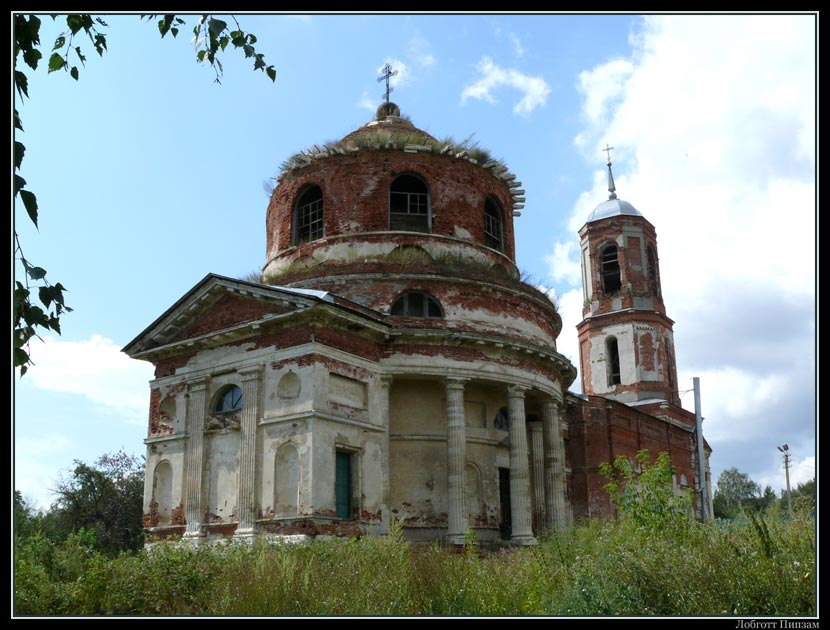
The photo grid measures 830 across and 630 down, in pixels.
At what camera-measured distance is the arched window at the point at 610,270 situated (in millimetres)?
37000

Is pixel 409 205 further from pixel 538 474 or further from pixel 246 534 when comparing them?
pixel 246 534

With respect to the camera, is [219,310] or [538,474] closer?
[219,310]

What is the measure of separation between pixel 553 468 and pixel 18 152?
18.3 m

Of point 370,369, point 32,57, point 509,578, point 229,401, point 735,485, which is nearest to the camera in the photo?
point 32,57

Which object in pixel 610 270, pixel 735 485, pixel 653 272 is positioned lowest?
pixel 735 485

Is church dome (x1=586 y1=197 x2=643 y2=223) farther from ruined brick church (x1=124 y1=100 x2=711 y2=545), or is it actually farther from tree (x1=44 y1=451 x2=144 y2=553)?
tree (x1=44 y1=451 x2=144 y2=553)

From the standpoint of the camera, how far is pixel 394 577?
34.2 ft

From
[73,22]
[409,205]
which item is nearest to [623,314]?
[409,205]

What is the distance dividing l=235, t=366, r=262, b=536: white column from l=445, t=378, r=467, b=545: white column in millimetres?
4342

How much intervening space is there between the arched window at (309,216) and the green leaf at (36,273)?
16591 mm

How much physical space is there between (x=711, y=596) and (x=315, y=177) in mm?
16995

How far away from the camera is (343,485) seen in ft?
59.1
